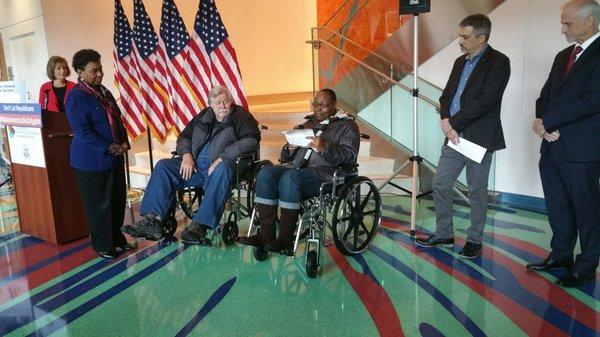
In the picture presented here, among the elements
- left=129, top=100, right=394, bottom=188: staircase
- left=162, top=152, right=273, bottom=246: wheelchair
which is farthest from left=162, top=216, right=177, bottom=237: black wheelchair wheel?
left=129, top=100, right=394, bottom=188: staircase

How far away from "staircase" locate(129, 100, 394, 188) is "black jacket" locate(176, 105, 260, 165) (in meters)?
1.65

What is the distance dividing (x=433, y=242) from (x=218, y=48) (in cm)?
255

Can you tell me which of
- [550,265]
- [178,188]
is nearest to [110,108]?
[178,188]

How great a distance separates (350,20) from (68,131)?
340cm

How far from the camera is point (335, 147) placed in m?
2.81

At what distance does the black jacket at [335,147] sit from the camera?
281 cm

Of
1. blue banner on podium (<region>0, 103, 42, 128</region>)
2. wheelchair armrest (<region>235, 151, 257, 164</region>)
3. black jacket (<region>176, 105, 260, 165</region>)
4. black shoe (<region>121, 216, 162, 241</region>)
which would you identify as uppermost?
blue banner on podium (<region>0, 103, 42, 128</region>)

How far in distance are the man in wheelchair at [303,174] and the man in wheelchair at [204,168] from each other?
1.14ft

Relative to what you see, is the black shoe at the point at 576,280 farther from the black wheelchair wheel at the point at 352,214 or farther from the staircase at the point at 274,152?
the staircase at the point at 274,152

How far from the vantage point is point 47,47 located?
18.9 feet

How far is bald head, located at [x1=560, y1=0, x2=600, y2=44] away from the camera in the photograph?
2.24 m

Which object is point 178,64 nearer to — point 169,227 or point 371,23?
point 169,227

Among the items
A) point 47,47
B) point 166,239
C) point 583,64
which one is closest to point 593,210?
point 583,64

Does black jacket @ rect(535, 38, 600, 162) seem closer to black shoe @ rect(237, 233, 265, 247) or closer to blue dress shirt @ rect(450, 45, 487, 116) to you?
blue dress shirt @ rect(450, 45, 487, 116)
